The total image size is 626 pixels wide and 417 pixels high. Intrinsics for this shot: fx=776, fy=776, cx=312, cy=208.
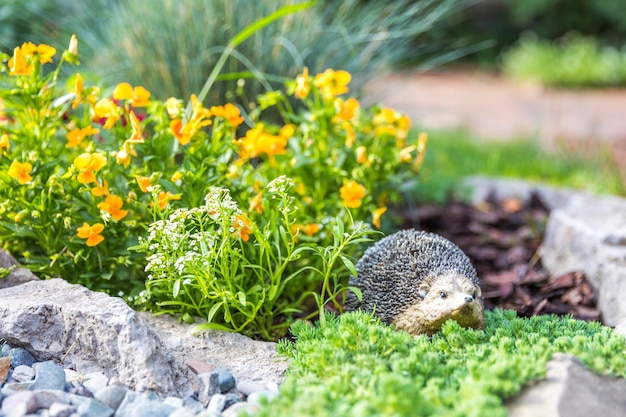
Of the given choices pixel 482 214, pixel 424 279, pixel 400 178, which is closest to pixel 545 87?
pixel 482 214

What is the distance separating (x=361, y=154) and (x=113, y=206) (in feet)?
3.60

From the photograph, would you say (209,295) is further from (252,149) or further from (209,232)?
(252,149)

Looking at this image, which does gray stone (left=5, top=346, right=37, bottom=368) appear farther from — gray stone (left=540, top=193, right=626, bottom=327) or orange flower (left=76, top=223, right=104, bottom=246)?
gray stone (left=540, top=193, right=626, bottom=327)

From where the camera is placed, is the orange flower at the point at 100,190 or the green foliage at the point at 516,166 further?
the green foliage at the point at 516,166

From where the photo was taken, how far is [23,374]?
242 cm

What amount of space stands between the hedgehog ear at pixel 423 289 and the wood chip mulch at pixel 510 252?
2.64 ft

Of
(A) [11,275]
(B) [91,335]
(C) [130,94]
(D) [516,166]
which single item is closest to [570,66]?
(D) [516,166]

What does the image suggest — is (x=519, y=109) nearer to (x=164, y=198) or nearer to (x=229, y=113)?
(x=229, y=113)

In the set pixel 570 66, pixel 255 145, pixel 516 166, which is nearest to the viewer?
pixel 255 145

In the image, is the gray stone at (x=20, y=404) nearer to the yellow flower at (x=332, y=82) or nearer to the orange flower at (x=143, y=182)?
the orange flower at (x=143, y=182)

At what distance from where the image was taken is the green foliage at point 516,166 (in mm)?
5164

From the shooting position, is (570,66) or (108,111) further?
(570,66)

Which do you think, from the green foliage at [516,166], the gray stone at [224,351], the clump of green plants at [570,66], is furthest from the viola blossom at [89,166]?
the clump of green plants at [570,66]

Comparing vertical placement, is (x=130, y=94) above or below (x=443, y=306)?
above
